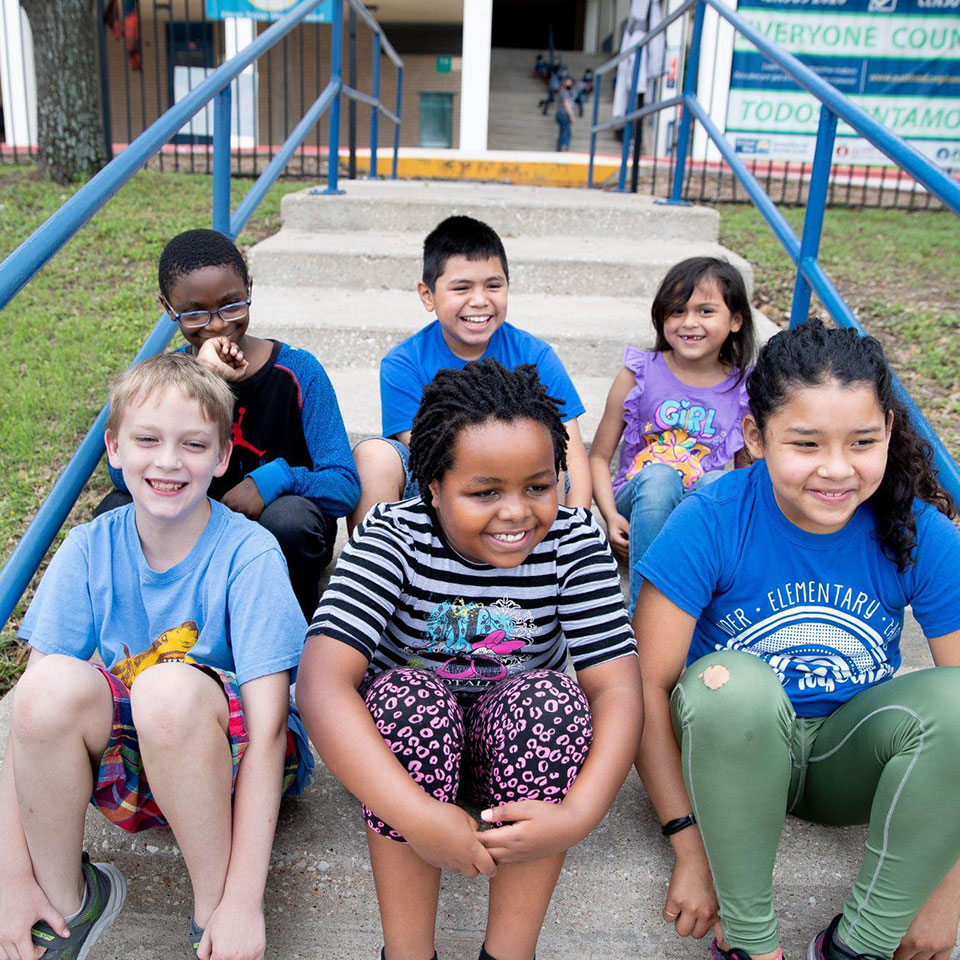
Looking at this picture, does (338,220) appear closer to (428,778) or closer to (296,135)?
(296,135)

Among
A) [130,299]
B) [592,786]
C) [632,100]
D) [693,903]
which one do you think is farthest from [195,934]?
[632,100]

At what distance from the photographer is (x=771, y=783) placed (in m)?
1.40

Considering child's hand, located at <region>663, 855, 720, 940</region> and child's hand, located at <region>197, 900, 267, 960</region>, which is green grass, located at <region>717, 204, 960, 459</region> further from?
child's hand, located at <region>197, 900, 267, 960</region>

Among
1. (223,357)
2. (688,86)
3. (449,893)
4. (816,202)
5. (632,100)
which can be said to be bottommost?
(449,893)

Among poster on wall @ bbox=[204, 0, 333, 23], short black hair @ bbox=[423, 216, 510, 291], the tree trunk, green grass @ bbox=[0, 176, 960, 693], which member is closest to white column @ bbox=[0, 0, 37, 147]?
poster on wall @ bbox=[204, 0, 333, 23]

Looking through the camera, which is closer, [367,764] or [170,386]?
[367,764]

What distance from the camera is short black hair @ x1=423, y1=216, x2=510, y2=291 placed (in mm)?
2387

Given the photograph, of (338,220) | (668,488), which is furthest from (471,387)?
(338,220)

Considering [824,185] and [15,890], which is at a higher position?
[824,185]

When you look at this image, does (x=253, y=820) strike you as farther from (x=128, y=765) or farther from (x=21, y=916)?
(x=21, y=916)

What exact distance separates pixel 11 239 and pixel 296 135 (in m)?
2.10

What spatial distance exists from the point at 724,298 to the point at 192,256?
1334 millimetres

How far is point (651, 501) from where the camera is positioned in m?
2.17

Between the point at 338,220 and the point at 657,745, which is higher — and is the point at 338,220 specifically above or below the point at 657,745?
above
